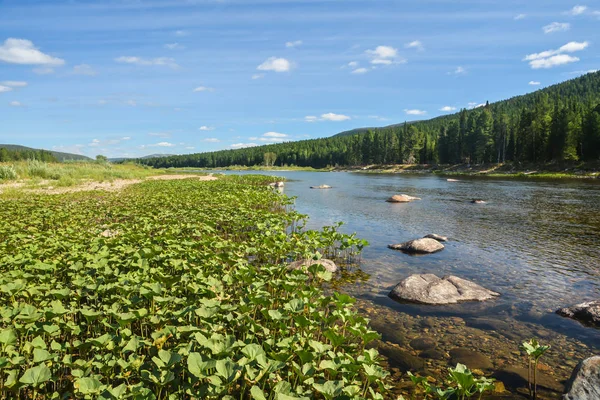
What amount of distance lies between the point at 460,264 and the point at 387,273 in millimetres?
3306

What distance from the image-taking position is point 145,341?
520 centimetres

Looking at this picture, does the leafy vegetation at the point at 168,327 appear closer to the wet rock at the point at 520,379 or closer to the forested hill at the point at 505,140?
the wet rock at the point at 520,379

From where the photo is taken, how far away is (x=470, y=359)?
22.9ft

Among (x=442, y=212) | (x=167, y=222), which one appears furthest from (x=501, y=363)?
(x=442, y=212)

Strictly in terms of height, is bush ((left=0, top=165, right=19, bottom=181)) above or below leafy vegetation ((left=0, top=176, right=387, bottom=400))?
above

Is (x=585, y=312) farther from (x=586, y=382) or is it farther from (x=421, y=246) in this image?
(x=421, y=246)

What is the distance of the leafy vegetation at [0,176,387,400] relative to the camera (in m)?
4.36

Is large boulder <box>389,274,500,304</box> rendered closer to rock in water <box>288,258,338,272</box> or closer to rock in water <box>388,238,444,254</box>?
rock in water <box>288,258,338,272</box>

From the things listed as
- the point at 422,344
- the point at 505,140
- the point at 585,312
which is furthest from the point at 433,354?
the point at 505,140

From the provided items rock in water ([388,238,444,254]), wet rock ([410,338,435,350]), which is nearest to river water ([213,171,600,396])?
rock in water ([388,238,444,254])

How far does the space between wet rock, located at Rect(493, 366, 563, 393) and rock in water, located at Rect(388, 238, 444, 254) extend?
8.60 meters

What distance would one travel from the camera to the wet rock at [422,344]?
293 inches

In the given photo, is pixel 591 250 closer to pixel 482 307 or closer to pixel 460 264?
pixel 460 264

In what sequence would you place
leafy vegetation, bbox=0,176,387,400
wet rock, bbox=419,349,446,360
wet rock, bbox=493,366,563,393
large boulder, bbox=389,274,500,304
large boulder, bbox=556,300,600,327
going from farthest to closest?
large boulder, bbox=389,274,500,304 → large boulder, bbox=556,300,600,327 → wet rock, bbox=419,349,446,360 → wet rock, bbox=493,366,563,393 → leafy vegetation, bbox=0,176,387,400
